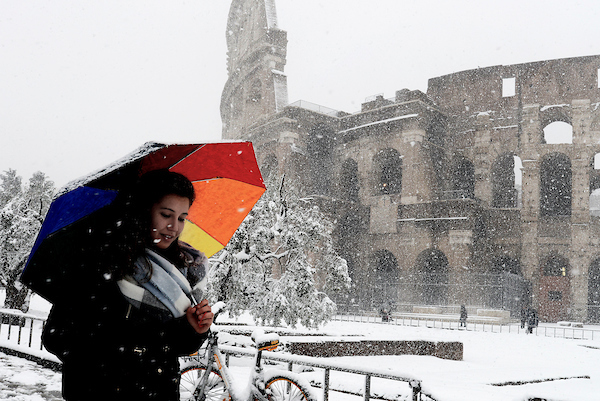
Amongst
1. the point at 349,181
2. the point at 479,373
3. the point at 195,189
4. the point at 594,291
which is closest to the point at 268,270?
the point at 479,373

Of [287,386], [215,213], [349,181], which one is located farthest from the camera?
[349,181]

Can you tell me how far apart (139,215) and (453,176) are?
119 ft

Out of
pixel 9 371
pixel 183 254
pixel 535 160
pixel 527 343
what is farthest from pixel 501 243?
pixel 183 254

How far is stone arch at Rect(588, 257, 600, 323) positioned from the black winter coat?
34.8 metres

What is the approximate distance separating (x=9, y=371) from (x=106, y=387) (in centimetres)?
685

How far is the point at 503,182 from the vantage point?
36750 mm

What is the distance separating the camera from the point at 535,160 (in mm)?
33094

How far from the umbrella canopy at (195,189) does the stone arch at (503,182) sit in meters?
34.8

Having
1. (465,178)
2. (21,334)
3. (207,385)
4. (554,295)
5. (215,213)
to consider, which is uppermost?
(465,178)

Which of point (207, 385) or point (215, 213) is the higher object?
point (215, 213)

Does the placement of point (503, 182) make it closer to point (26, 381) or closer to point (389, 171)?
point (389, 171)

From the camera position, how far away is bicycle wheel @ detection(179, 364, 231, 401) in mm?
4594

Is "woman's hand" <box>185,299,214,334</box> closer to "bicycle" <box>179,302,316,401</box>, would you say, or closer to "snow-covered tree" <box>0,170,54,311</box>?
"bicycle" <box>179,302,316,401</box>

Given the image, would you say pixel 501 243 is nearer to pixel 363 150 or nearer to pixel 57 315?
pixel 363 150
